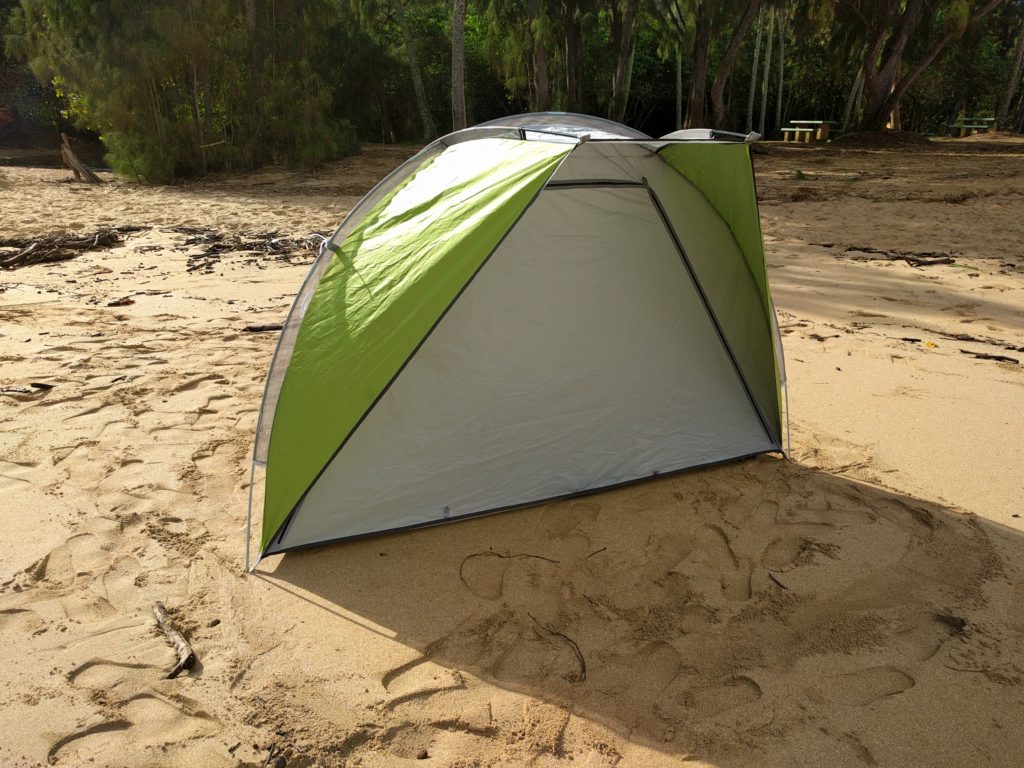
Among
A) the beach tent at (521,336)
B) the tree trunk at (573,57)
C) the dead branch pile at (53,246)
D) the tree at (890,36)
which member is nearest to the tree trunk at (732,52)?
the tree at (890,36)

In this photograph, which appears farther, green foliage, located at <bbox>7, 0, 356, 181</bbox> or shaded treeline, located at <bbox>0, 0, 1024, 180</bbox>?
shaded treeline, located at <bbox>0, 0, 1024, 180</bbox>

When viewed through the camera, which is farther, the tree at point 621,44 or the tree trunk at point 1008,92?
the tree trunk at point 1008,92

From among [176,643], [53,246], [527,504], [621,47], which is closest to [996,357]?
[527,504]

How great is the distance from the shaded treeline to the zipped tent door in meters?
13.3

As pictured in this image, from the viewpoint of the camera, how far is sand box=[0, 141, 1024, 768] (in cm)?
223

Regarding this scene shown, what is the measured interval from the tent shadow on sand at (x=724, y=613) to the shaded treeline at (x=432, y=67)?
14.1 m

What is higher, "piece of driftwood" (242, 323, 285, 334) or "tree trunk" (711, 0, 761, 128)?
"tree trunk" (711, 0, 761, 128)

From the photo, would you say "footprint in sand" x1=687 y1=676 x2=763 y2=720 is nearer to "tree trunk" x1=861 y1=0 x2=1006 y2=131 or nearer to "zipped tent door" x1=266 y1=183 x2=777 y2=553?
"zipped tent door" x1=266 y1=183 x2=777 y2=553

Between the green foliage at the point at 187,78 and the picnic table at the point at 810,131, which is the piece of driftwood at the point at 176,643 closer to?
the green foliage at the point at 187,78

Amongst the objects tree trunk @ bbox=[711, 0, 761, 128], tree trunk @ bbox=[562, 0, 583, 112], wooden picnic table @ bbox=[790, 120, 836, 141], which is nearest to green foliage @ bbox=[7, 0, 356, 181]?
tree trunk @ bbox=[562, 0, 583, 112]

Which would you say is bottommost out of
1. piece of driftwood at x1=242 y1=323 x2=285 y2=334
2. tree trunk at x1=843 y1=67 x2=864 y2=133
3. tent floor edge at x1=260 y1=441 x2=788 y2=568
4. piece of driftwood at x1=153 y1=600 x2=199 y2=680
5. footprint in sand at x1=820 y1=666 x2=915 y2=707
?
footprint in sand at x1=820 y1=666 x2=915 y2=707

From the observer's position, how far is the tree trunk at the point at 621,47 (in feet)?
60.0

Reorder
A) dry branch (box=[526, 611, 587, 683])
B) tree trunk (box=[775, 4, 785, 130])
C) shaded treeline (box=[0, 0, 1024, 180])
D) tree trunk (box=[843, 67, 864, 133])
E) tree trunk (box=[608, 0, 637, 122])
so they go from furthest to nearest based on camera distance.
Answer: tree trunk (box=[775, 4, 785, 130]), tree trunk (box=[843, 67, 864, 133]), tree trunk (box=[608, 0, 637, 122]), shaded treeline (box=[0, 0, 1024, 180]), dry branch (box=[526, 611, 587, 683])

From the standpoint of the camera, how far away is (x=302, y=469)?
3010mm
